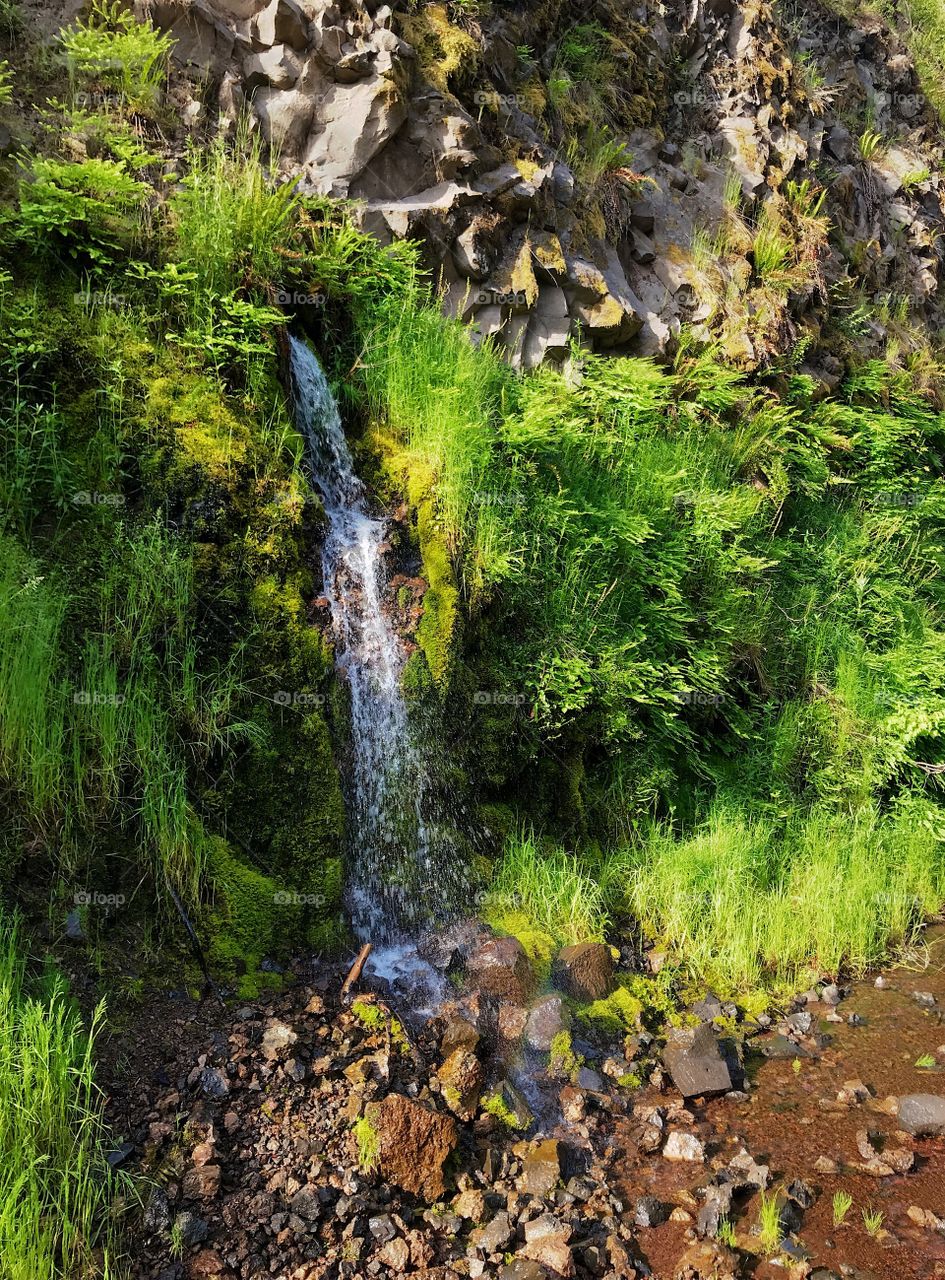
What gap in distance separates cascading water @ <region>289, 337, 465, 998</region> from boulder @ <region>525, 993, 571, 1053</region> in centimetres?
70

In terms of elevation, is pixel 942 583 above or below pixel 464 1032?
above

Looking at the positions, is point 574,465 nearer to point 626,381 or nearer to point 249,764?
point 626,381

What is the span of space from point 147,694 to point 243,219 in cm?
354

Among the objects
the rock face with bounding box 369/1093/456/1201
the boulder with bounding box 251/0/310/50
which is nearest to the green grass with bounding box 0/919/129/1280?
the rock face with bounding box 369/1093/456/1201

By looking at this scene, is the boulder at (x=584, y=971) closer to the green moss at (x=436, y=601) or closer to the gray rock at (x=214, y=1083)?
the green moss at (x=436, y=601)

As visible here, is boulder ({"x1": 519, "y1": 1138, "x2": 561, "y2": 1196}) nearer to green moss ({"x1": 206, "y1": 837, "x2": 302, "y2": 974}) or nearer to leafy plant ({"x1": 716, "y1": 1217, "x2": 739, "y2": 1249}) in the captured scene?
leafy plant ({"x1": 716, "y1": 1217, "x2": 739, "y2": 1249})

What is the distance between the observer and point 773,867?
6543 mm

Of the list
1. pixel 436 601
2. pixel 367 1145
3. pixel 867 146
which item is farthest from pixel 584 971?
pixel 867 146

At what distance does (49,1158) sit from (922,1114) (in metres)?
4.08

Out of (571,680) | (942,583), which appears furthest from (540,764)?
(942,583)

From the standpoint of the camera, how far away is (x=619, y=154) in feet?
31.9

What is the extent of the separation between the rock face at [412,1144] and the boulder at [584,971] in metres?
1.49

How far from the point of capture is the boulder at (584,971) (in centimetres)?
507

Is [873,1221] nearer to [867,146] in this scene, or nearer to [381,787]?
[381,787]
